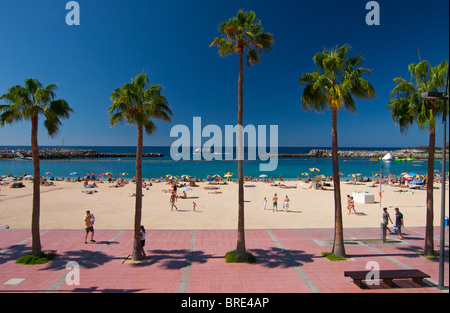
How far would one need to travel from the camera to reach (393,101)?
37.6ft

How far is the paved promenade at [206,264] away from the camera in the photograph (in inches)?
325

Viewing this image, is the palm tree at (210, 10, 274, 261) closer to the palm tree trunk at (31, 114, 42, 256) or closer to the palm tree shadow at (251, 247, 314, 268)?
the palm tree shadow at (251, 247, 314, 268)

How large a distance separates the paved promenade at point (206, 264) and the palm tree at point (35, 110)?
6.62 ft

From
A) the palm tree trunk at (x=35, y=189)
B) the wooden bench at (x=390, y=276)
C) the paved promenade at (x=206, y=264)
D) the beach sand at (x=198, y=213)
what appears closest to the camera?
the wooden bench at (x=390, y=276)

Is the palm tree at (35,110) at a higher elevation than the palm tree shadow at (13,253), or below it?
higher

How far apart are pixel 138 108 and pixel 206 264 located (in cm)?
652

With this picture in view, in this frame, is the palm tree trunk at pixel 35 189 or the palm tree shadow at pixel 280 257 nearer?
the palm tree shadow at pixel 280 257

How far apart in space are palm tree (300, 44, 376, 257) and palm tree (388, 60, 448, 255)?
1553 millimetres

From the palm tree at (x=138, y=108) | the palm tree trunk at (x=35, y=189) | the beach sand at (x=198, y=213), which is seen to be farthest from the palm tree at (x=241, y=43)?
the palm tree trunk at (x=35, y=189)

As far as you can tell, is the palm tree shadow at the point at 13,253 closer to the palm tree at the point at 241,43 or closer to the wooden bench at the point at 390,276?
the palm tree at the point at 241,43

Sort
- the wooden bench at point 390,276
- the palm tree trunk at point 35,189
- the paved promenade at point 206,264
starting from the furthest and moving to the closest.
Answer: the palm tree trunk at point 35,189, the paved promenade at point 206,264, the wooden bench at point 390,276

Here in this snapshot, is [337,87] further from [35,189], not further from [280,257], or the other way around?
[35,189]

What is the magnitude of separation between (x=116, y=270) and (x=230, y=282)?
164 inches
